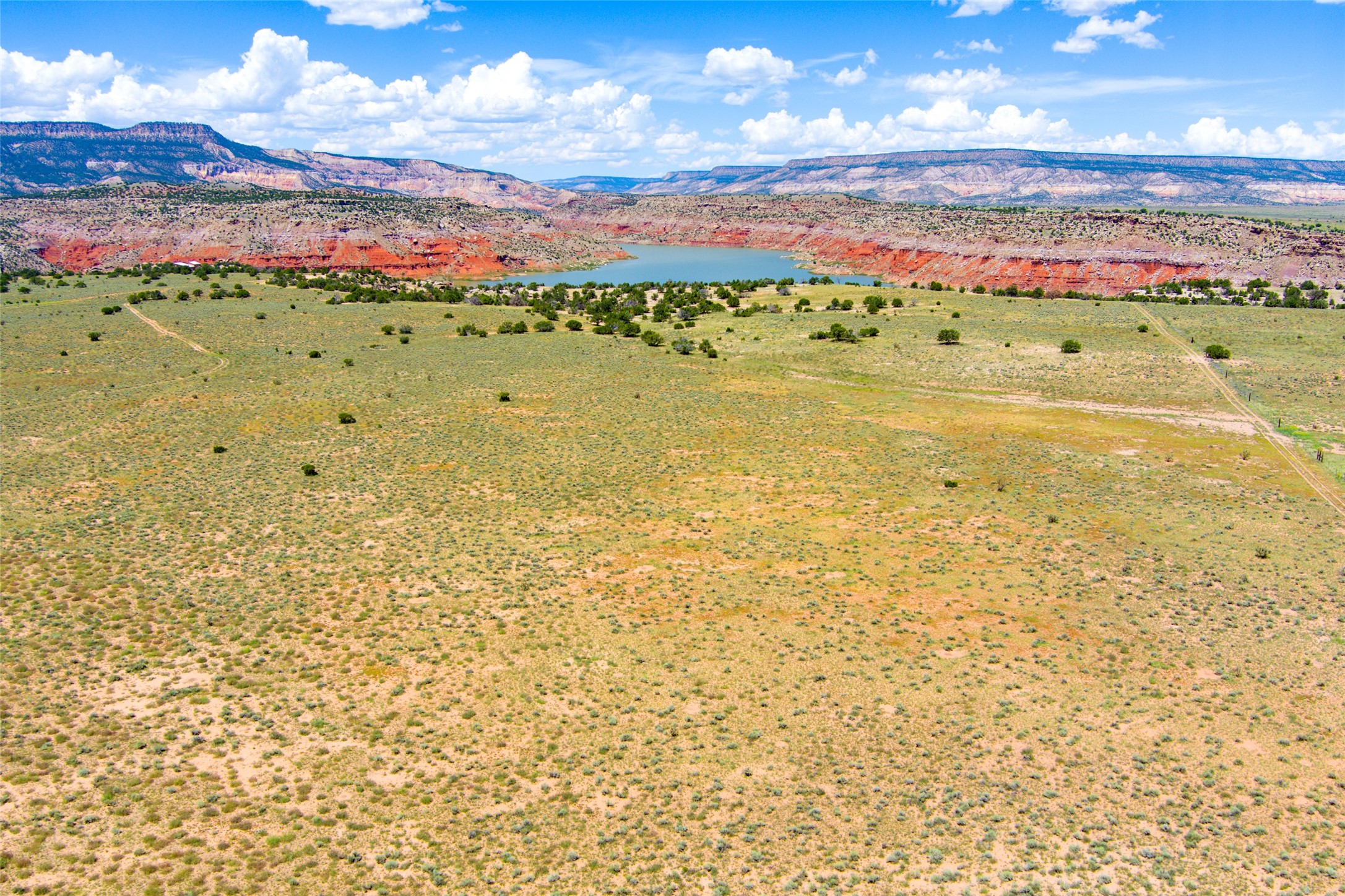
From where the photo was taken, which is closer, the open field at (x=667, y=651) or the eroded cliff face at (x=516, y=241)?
the open field at (x=667, y=651)

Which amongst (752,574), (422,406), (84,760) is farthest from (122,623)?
(422,406)

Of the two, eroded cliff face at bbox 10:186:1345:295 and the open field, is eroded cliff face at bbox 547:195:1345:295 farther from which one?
the open field

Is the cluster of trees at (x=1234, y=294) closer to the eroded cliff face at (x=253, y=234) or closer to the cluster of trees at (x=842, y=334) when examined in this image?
the cluster of trees at (x=842, y=334)

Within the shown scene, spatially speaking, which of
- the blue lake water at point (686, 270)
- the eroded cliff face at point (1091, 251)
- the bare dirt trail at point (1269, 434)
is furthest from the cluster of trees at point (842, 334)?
the blue lake water at point (686, 270)

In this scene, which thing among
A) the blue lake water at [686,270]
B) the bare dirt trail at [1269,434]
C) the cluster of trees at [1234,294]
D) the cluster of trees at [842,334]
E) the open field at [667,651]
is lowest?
the open field at [667,651]

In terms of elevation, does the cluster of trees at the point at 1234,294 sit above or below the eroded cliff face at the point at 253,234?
below
